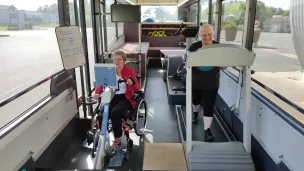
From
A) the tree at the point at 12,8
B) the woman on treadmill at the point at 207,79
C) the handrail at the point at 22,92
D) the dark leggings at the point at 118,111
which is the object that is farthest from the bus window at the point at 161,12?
the tree at the point at 12,8

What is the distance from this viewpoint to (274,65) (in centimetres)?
262

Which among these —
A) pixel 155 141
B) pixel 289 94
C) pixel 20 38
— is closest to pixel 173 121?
pixel 155 141

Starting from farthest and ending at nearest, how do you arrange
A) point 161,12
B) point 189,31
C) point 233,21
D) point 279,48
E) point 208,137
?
point 161,12 → point 189,31 → point 233,21 → point 208,137 → point 279,48

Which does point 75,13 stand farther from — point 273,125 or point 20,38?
point 273,125

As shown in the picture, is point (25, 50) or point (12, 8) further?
point (25, 50)

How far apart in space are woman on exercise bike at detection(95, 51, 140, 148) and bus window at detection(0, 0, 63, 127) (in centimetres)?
61

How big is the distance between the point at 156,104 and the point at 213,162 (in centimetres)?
244

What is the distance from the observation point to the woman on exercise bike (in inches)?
105

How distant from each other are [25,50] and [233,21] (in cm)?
298

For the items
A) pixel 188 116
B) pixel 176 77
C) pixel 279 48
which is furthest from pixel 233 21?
pixel 188 116

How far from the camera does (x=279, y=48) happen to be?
2.46 meters

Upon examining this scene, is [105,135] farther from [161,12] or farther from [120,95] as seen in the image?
[161,12]

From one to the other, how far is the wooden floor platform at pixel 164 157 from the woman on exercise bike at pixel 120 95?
38 cm

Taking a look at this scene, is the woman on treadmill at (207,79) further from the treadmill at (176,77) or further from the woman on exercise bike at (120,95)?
the treadmill at (176,77)
